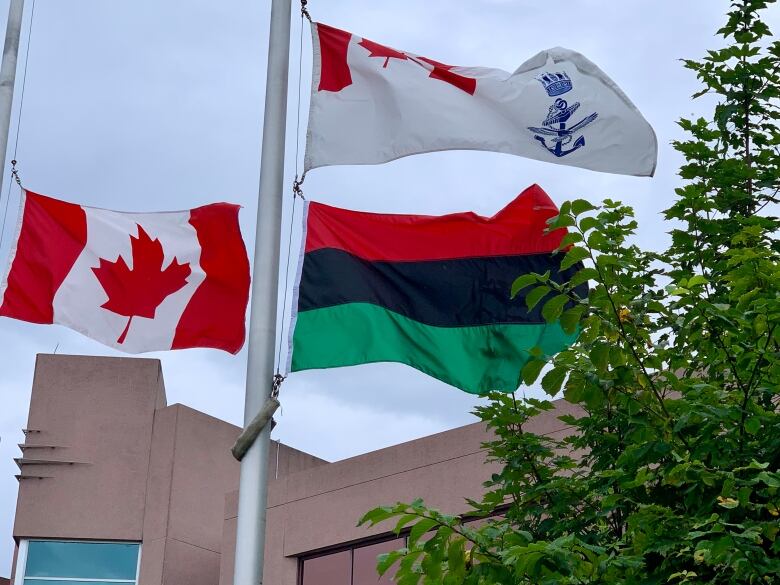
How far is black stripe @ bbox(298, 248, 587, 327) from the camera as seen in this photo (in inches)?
347

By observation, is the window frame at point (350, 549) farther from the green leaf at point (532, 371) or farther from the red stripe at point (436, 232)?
the green leaf at point (532, 371)

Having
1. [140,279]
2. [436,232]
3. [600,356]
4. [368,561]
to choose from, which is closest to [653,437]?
[600,356]

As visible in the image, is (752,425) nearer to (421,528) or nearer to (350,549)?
(421,528)

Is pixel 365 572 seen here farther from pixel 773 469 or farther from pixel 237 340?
pixel 773 469

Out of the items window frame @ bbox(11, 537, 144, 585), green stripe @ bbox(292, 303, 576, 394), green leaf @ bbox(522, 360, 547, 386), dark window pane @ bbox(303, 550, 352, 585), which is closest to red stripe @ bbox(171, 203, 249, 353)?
green stripe @ bbox(292, 303, 576, 394)

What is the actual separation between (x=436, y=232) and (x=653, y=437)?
12.6ft

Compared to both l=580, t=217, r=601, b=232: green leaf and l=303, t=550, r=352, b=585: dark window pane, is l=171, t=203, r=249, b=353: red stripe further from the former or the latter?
l=303, t=550, r=352, b=585: dark window pane

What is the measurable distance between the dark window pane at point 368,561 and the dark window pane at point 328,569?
183mm

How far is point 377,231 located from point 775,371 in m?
3.99

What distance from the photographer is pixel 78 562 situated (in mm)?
23578

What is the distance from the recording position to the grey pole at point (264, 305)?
23.3ft

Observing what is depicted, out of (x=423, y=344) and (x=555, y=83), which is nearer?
(x=423, y=344)

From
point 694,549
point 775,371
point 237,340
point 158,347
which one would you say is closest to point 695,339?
point 775,371

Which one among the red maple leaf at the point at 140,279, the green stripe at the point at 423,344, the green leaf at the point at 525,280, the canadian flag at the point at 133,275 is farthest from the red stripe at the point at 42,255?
the green leaf at the point at 525,280
